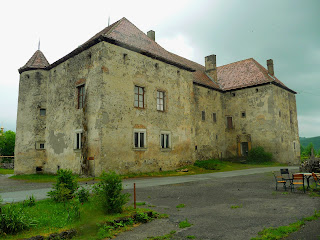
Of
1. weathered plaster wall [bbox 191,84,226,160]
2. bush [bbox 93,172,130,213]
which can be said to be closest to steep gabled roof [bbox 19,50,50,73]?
weathered plaster wall [bbox 191,84,226,160]

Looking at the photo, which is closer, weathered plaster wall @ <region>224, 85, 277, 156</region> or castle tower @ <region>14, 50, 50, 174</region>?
castle tower @ <region>14, 50, 50, 174</region>

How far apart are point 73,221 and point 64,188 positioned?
2463 millimetres

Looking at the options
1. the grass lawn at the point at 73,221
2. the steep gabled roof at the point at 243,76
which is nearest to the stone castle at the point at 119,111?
the steep gabled roof at the point at 243,76

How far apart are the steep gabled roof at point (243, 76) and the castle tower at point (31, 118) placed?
21.4 m

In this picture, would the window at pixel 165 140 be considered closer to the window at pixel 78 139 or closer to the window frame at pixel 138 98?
the window frame at pixel 138 98

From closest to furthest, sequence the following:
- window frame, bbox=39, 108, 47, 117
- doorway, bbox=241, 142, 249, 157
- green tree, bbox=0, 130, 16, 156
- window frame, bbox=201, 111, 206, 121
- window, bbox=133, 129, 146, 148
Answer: window, bbox=133, 129, 146, 148, window frame, bbox=39, 108, 47, 117, window frame, bbox=201, 111, 206, 121, doorway, bbox=241, 142, 249, 157, green tree, bbox=0, 130, 16, 156

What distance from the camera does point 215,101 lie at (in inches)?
1192

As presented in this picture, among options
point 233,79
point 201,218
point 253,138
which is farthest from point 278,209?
point 233,79

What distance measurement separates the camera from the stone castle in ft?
54.9

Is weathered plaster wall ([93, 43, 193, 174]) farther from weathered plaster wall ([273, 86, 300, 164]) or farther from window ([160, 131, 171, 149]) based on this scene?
weathered plaster wall ([273, 86, 300, 164])

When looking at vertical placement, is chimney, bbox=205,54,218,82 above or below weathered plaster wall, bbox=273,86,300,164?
above

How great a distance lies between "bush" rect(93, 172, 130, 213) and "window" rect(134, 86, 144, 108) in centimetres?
1215

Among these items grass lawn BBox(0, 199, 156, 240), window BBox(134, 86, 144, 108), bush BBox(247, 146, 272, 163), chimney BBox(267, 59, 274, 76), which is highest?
chimney BBox(267, 59, 274, 76)

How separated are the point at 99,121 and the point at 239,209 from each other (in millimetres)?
11130
